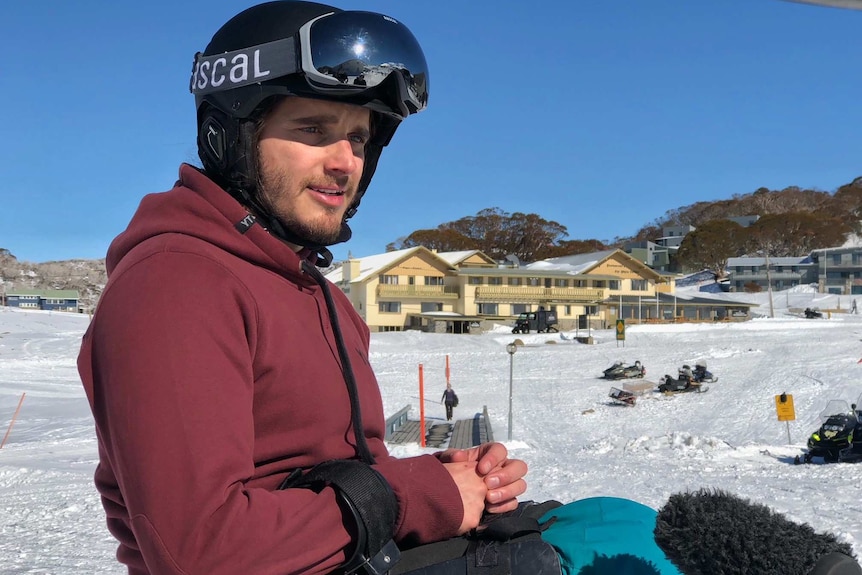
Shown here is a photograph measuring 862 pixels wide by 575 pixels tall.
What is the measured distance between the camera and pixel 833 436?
1202 centimetres

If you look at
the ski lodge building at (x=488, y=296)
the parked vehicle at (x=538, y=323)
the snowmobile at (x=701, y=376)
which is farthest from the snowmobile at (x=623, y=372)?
the ski lodge building at (x=488, y=296)

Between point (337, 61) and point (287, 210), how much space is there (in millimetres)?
371

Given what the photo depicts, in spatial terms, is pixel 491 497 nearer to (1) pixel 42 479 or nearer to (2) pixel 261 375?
(2) pixel 261 375

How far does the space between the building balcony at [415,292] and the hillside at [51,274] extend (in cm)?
7109

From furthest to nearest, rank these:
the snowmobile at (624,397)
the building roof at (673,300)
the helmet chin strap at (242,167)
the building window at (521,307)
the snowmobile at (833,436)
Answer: the building roof at (673,300) < the building window at (521,307) < the snowmobile at (624,397) < the snowmobile at (833,436) < the helmet chin strap at (242,167)

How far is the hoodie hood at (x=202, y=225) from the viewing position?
1355mm

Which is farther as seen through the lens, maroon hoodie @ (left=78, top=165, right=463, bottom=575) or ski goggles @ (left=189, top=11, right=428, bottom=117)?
ski goggles @ (left=189, top=11, right=428, bottom=117)

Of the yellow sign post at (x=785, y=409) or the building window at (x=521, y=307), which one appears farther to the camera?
the building window at (x=521, y=307)

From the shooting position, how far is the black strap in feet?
4.20

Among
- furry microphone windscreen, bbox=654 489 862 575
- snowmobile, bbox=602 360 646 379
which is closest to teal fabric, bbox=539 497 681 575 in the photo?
furry microphone windscreen, bbox=654 489 862 575

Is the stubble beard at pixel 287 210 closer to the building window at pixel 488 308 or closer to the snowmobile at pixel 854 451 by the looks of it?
the snowmobile at pixel 854 451

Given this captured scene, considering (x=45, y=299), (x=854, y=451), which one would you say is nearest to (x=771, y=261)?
(x=854, y=451)

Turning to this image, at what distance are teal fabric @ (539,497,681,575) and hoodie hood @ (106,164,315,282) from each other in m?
0.91

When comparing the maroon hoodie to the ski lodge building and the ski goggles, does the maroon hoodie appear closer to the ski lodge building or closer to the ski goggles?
the ski goggles
